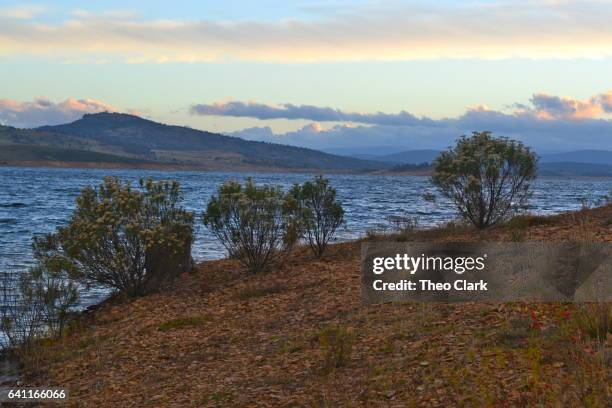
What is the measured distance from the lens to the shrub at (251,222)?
1709cm

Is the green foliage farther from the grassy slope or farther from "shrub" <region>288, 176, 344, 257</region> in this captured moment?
"shrub" <region>288, 176, 344, 257</region>

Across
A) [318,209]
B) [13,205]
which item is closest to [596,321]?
[318,209]

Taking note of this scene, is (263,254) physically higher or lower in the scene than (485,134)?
lower

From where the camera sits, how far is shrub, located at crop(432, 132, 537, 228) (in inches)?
859

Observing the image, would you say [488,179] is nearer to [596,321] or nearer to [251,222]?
[251,222]

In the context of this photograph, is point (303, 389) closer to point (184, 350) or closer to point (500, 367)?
point (500, 367)

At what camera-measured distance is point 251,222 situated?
55.9 feet

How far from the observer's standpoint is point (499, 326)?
Answer: 358 inches

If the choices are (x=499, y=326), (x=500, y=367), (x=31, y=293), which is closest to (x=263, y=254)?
(x=31, y=293)

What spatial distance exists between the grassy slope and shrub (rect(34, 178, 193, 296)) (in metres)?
1.08

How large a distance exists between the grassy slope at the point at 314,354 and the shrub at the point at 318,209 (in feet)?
13.5

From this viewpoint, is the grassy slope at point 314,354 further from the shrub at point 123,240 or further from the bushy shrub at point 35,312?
the shrub at point 123,240

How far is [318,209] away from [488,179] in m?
5.80

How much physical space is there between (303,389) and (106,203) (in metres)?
9.33
